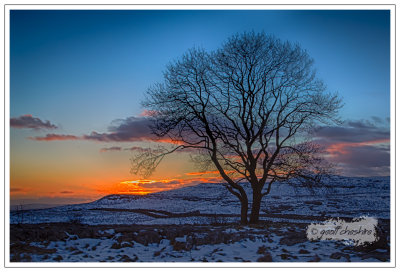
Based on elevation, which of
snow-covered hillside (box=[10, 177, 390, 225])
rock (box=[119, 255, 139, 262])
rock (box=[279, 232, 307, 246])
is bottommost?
Answer: snow-covered hillside (box=[10, 177, 390, 225])

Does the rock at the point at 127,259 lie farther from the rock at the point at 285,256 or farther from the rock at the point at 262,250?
the rock at the point at 285,256

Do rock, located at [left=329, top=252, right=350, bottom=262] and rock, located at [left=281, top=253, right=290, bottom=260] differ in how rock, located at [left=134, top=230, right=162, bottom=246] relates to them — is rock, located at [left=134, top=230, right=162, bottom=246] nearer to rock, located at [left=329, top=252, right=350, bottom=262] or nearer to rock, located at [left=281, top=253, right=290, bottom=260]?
rock, located at [left=281, top=253, right=290, bottom=260]

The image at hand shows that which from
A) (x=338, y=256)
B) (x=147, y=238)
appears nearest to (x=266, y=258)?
(x=338, y=256)

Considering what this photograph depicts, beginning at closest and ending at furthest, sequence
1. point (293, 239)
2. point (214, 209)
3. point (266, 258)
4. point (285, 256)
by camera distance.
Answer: point (266, 258) → point (285, 256) → point (293, 239) → point (214, 209)

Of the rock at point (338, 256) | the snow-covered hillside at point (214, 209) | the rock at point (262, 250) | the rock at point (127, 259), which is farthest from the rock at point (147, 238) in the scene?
the snow-covered hillside at point (214, 209)

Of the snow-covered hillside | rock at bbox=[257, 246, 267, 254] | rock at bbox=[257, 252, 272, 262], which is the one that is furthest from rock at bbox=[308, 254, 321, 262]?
the snow-covered hillside

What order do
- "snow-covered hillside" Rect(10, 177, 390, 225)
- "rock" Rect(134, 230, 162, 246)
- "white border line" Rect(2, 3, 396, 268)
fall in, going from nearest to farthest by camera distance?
"white border line" Rect(2, 3, 396, 268) < "rock" Rect(134, 230, 162, 246) < "snow-covered hillside" Rect(10, 177, 390, 225)

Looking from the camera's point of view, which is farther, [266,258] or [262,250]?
[262,250]
